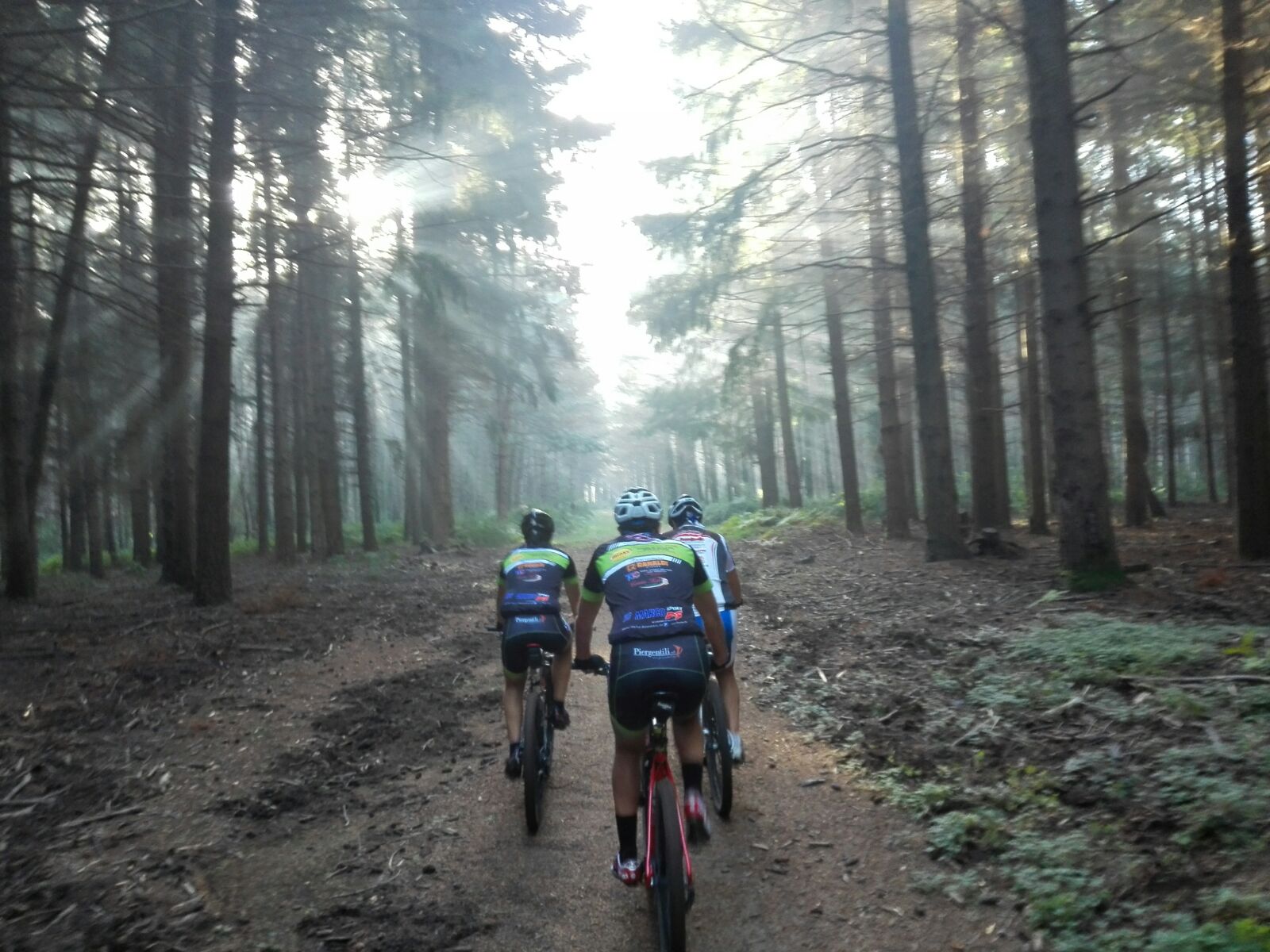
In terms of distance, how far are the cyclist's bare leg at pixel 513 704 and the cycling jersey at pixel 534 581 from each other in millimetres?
533

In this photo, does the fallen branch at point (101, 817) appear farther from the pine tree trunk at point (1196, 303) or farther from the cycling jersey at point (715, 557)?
the pine tree trunk at point (1196, 303)

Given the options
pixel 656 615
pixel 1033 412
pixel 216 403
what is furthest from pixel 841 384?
pixel 656 615

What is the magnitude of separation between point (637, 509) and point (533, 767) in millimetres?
1830

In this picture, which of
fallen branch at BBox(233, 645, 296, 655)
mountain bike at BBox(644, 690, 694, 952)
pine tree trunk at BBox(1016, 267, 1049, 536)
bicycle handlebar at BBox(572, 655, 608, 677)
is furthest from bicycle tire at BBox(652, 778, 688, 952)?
pine tree trunk at BBox(1016, 267, 1049, 536)

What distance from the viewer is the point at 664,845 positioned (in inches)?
161

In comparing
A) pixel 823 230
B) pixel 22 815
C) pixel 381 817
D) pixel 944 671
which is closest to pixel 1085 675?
pixel 944 671

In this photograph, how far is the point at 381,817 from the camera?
19.8 ft

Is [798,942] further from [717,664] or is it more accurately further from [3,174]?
[3,174]

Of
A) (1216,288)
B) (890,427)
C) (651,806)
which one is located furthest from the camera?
(890,427)

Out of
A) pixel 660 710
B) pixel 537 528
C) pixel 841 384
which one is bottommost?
pixel 660 710

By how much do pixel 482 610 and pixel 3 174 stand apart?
28.6 ft

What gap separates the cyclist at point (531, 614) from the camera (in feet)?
20.7

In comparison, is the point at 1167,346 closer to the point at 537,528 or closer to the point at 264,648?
the point at 537,528

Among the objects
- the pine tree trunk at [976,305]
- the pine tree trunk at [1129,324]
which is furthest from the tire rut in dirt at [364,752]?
the pine tree trunk at [1129,324]
